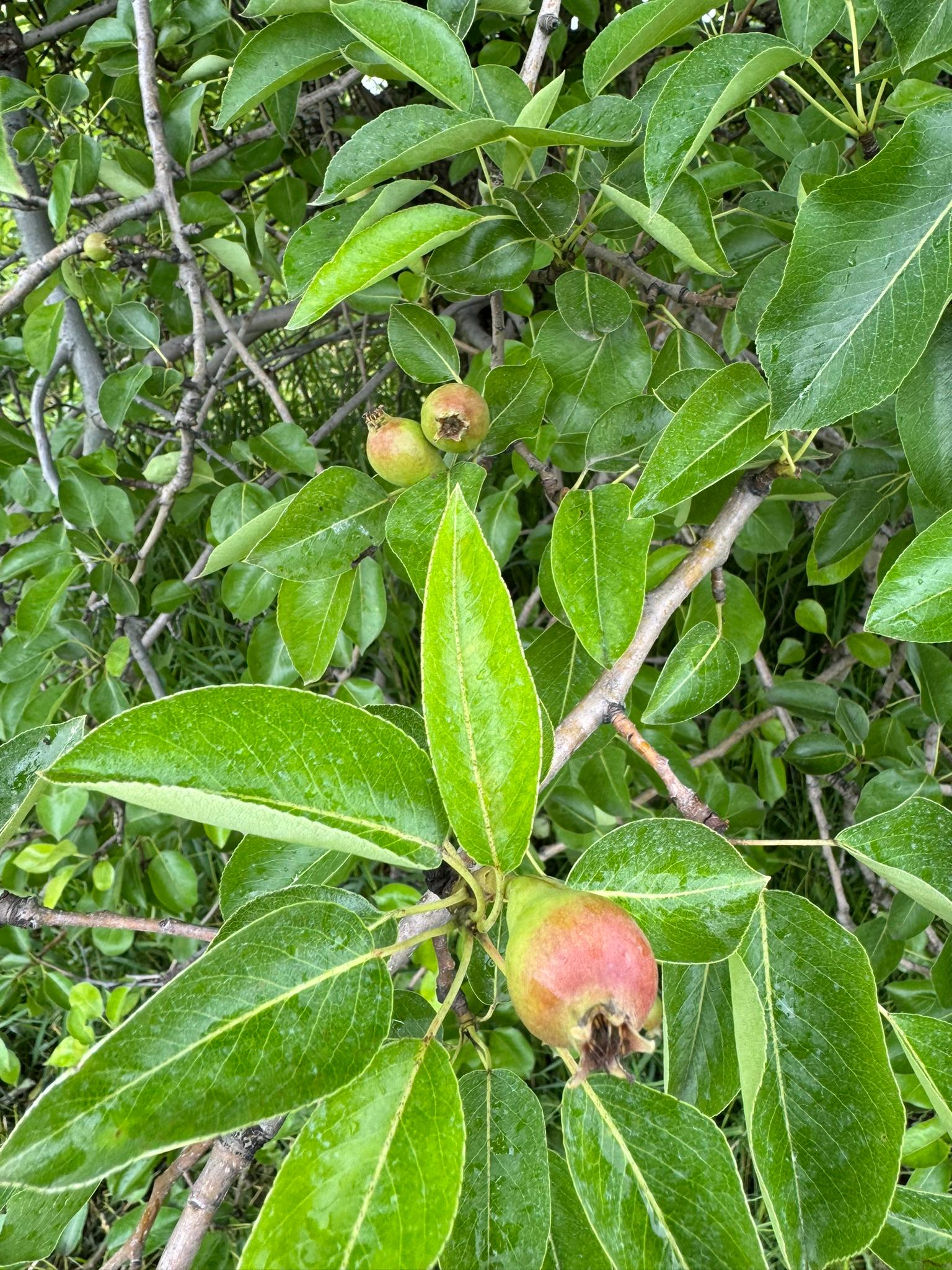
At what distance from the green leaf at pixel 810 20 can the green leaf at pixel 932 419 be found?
9.8 inches

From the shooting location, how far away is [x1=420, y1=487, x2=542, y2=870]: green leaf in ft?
1.61

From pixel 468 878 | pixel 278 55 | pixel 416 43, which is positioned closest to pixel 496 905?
pixel 468 878

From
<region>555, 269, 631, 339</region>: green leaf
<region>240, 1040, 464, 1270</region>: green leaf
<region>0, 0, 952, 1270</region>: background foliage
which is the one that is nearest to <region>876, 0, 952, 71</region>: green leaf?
<region>0, 0, 952, 1270</region>: background foliage

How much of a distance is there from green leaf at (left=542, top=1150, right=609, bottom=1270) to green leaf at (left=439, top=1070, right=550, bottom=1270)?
44 millimetres

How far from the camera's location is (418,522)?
785 mm

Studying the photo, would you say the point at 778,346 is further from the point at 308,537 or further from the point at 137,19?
the point at 137,19

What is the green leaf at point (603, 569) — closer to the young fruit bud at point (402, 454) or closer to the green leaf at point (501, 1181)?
the young fruit bud at point (402, 454)

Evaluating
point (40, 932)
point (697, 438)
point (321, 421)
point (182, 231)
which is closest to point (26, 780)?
point (697, 438)

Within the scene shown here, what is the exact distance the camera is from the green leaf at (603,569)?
0.69 metres

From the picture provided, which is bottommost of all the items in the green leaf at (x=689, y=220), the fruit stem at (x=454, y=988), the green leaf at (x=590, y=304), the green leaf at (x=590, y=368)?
the fruit stem at (x=454, y=988)

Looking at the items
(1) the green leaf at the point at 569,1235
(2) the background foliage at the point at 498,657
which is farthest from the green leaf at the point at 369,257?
(1) the green leaf at the point at 569,1235

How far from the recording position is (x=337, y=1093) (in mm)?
490

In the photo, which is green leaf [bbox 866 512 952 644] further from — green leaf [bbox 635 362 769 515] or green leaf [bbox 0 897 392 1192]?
green leaf [bbox 0 897 392 1192]

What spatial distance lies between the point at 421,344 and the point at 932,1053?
29.7 inches
